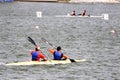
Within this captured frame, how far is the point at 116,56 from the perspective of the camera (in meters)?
58.0

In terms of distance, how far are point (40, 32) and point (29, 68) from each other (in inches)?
1468

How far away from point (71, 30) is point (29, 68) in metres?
42.0

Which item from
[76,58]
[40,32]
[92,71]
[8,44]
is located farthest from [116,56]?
[40,32]

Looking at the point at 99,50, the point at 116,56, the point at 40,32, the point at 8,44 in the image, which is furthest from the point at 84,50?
the point at 40,32

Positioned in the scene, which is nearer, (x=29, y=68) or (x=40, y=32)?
(x=29, y=68)

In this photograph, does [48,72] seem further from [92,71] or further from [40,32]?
[40,32]

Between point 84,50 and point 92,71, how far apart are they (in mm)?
14324

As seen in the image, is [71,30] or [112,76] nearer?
[112,76]

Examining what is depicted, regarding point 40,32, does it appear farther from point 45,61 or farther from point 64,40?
point 45,61

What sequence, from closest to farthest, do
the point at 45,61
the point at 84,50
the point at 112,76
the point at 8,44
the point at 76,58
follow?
1. the point at 112,76
2. the point at 45,61
3. the point at 76,58
4. the point at 84,50
5. the point at 8,44

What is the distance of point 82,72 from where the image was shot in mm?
48406

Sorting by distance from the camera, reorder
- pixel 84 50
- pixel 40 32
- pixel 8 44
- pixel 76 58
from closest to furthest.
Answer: pixel 76 58 < pixel 84 50 < pixel 8 44 < pixel 40 32

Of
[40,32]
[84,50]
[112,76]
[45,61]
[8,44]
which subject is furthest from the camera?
[40,32]

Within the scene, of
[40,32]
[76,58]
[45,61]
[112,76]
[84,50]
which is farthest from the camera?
[40,32]
